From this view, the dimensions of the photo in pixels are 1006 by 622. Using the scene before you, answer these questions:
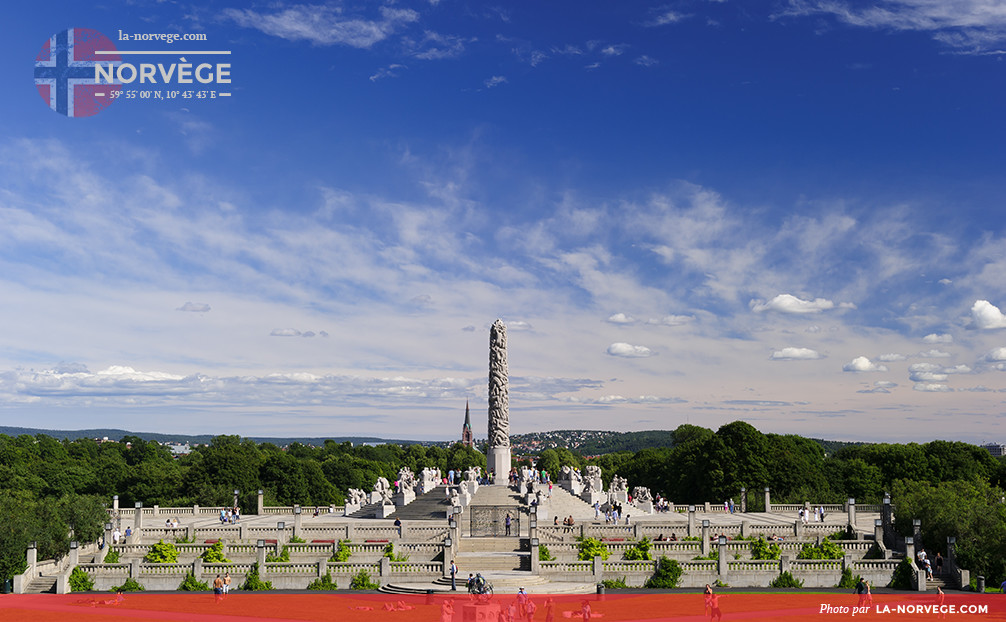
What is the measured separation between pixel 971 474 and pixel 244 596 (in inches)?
2671

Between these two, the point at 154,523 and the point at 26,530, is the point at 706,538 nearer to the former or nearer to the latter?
the point at 26,530

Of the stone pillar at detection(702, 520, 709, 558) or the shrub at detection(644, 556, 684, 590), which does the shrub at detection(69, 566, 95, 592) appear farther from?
the stone pillar at detection(702, 520, 709, 558)

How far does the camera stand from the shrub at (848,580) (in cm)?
3869

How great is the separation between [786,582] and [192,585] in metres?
25.4

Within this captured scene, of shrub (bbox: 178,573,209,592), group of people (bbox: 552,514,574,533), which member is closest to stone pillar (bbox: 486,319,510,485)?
group of people (bbox: 552,514,574,533)

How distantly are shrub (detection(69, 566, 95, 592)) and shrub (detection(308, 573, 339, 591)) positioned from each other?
Result: 9.29 meters

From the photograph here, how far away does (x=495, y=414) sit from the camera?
7150 cm

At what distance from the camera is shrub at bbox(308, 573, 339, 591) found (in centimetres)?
3822

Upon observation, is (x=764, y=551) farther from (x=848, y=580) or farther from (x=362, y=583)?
(x=362, y=583)

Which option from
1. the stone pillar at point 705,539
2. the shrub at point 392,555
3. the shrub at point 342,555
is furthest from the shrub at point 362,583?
the stone pillar at point 705,539

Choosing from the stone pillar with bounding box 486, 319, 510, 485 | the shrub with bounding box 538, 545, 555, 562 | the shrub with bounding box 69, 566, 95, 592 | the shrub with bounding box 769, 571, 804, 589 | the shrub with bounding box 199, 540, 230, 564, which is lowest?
the shrub with bounding box 769, 571, 804, 589

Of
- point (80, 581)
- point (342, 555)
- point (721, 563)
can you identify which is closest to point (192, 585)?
point (80, 581)

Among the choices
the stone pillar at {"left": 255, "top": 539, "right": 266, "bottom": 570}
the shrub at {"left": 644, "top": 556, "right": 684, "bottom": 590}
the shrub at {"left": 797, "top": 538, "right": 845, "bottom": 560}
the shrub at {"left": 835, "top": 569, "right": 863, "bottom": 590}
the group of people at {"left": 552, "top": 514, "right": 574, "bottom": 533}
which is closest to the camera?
the shrub at {"left": 644, "top": 556, "right": 684, "bottom": 590}

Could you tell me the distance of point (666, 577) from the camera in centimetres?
3866
